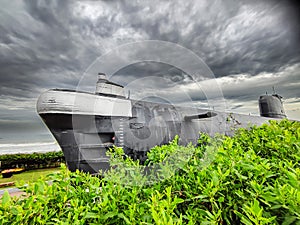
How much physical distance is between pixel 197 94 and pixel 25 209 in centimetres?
383

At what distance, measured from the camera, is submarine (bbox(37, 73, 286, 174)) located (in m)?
3.47

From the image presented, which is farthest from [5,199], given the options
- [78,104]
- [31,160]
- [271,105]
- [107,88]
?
[271,105]

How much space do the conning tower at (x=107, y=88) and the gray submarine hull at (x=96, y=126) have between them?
5.9 inches

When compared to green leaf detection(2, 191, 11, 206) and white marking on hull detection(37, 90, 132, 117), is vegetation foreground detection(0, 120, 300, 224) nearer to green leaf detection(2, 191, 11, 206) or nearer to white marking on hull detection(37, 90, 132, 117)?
green leaf detection(2, 191, 11, 206)

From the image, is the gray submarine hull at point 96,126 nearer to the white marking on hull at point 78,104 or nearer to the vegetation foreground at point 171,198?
the white marking on hull at point 78,104

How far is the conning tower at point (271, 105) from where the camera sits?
1303cm

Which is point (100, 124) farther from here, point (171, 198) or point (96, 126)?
point (171, 198)

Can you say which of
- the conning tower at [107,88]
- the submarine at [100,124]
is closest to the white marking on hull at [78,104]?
the submarine at [100,124]

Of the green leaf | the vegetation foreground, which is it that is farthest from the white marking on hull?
the green leaf

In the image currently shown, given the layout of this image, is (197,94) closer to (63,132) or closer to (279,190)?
(63,132)

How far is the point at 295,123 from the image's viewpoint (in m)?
2.39

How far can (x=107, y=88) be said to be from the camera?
13.8ft

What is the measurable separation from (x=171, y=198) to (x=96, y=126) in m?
3.14

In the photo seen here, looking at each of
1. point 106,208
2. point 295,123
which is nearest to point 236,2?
point 295,123
